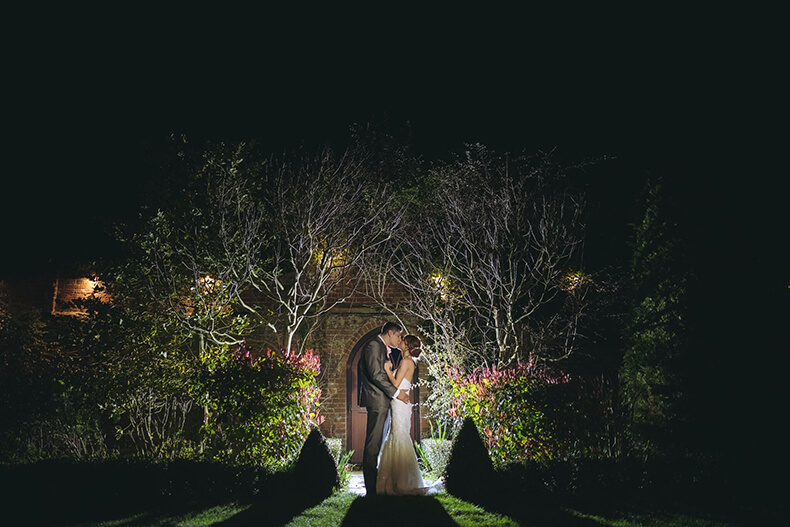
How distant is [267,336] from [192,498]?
538 cm

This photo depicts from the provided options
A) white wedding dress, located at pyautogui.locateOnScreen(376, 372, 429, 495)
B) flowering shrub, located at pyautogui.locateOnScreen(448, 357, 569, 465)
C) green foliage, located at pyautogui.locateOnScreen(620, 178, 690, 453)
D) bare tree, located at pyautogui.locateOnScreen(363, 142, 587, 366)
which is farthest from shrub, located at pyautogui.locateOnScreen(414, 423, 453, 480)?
green foliage, located at pyautogui.locateOnScreen(620, 178, 690, 453)

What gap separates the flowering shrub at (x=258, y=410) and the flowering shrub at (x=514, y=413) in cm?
258

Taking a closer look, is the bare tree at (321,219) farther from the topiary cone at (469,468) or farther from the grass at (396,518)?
the grass at (396,518)

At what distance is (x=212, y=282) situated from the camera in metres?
9.71

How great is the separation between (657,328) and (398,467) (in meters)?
4.31

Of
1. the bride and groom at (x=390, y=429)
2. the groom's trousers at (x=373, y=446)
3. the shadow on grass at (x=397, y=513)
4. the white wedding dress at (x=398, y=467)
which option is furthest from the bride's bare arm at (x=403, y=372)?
the shadow on grass at (x=397, y=513)

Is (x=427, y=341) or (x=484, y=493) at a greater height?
(x=427, y=341)

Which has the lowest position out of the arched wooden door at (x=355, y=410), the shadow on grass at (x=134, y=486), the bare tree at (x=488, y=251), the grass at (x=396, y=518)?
the grass at (x=396, y=518)

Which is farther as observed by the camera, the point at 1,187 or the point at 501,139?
the point at 1,187

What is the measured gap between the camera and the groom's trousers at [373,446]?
684cm

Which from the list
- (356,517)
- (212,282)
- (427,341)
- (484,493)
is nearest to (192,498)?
(356,517)

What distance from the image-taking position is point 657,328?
775cm

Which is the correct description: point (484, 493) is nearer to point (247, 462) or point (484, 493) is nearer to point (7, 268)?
point (247, 462)

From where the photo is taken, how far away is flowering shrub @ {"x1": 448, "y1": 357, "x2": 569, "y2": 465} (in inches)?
279
